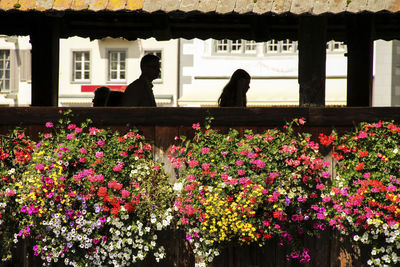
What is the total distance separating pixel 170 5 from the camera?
694 cm

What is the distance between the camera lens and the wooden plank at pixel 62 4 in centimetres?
697

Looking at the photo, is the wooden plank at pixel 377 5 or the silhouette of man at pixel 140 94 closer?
the wooden plank at pixel 377 5

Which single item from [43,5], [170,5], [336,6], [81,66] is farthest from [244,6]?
[81,66]

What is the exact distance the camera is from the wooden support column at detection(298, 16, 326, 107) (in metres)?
7.43

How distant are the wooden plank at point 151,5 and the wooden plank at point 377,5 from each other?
1.80 metres

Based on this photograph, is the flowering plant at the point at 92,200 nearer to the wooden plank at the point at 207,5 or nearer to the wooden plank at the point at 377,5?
the wooden plank at the point at 207,5

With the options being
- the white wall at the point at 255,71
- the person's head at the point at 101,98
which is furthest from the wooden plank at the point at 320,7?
the white wall at the point at 255,71

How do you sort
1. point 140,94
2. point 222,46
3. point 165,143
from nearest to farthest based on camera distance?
point 165,143
point 140,94
point 222,46

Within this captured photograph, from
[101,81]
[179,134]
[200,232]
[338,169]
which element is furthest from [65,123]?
[101,81]

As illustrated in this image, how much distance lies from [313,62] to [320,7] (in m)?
0.73

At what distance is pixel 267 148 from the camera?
7148 mm

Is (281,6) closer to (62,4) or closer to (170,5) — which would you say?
(170,5)

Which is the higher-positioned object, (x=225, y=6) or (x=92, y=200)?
(x=225, y=6)

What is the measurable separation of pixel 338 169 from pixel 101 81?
103ft
